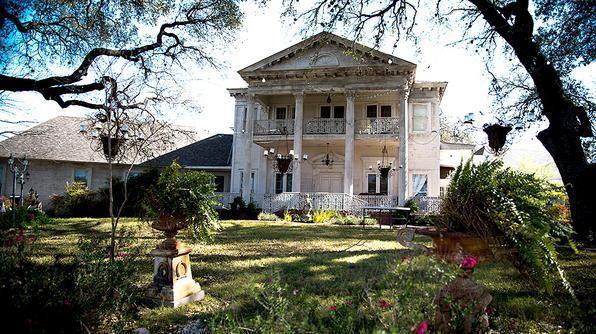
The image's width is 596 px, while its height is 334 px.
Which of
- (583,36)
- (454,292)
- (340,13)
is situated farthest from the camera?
(340,13)

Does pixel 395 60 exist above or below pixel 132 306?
above

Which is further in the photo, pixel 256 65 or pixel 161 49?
pixel 256 65

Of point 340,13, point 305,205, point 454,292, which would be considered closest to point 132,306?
point 454,292

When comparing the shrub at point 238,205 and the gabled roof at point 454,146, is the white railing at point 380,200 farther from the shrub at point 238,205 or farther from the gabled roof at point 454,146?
the shrub at point 238,205

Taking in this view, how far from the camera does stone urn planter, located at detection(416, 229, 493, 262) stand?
2.84 meters

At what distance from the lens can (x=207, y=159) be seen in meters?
25.0

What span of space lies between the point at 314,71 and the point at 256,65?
137 inches

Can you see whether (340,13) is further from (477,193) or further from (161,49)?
(477,193)

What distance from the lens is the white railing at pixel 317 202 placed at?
18.9m

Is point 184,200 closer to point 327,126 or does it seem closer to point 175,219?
point 175,219

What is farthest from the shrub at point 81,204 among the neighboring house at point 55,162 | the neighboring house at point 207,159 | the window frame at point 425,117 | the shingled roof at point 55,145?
the window frame at point 425,117

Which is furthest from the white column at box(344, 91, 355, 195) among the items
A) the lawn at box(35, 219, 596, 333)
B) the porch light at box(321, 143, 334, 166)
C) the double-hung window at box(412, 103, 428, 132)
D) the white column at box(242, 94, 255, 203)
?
the lawn at box(35, 219, 596, 333)

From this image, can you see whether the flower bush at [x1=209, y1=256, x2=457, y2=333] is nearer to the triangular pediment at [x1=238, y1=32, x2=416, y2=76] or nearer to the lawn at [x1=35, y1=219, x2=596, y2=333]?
the lawn at [x1=35, y1=219, x2=596, y2=333]

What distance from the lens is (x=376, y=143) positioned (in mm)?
20703
